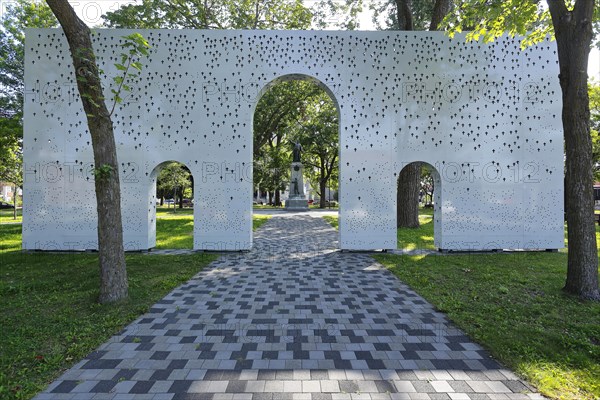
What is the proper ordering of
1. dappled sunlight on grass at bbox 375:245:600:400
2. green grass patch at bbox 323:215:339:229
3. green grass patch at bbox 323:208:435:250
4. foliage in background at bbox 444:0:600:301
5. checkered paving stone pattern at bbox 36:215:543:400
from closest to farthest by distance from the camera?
checkered paving stone pattern at bbox 36:215:543:400, dappled sunlight on grass at bbox 375:245:600:400, foliage in background at bbox 444:0:600:301, green grass patch at bbox 323:208:435:250, green grass patch at bbox 323:215:339:229

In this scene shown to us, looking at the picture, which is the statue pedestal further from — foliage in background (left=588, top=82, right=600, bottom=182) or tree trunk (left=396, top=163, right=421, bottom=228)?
foliage in background (left=588, top=82, right=600, bottom=182)

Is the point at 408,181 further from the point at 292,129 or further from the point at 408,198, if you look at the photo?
the point at 292,129

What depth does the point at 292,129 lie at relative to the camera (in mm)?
32469

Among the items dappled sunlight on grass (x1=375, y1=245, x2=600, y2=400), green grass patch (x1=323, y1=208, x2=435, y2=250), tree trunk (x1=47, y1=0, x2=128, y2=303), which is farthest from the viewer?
green grass patch (x1=323, y1=208, x2=435, y2=250)

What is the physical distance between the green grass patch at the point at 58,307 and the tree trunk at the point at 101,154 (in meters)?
0.47

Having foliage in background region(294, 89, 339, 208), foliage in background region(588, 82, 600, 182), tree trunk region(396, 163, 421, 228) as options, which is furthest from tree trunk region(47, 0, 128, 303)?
foliage in background region(588, 82, 600, 182)

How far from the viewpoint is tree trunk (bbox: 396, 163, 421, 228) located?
559 inches

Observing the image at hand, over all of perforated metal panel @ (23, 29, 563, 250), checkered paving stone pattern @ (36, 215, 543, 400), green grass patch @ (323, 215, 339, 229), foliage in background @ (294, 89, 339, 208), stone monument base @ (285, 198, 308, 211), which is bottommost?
checkered paving stone pattern @ (36, 215, 543, 400)

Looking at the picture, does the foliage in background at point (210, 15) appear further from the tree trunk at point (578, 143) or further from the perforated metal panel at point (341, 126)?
the tree trunk at point (578, 143)

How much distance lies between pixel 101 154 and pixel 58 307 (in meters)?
2.46

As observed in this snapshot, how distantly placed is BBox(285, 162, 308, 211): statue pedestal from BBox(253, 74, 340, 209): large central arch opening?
246 millimetres

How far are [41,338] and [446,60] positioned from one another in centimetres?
1078

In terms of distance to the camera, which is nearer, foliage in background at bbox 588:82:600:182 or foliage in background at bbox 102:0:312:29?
foliage in background at bbox 102:0:312:29

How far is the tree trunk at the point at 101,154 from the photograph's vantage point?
492cm
